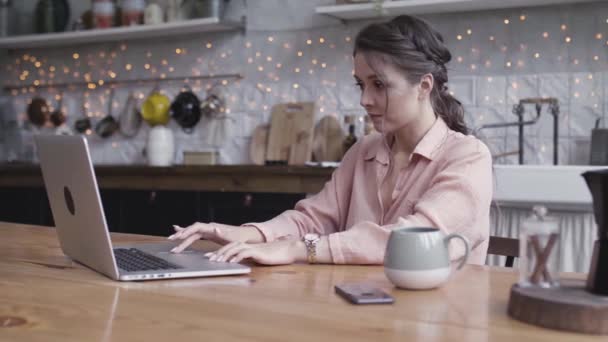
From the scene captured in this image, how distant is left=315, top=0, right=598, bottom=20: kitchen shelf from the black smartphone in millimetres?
2414

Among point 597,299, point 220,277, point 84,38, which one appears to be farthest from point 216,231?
point 84,38

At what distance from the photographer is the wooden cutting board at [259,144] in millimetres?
4082

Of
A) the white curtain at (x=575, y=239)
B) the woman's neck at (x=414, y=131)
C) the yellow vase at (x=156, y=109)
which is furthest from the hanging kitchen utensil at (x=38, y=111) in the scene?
the woman's neck at (x=414, y=131)

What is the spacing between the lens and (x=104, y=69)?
4.70 m

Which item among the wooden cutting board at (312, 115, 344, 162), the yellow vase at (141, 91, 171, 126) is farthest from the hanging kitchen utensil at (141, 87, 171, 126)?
the wooden cutting board at (312, 115, 344, 162)

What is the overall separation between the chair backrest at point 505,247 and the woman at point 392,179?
5 cm

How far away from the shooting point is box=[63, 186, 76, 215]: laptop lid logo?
1.42m

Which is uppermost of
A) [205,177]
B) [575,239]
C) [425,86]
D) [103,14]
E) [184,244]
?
[103,14]

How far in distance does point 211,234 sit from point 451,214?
0.53m

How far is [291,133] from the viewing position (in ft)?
13.0

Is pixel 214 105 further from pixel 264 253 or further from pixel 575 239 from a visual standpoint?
pixel 264 253

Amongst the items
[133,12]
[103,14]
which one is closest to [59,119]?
[103,14]

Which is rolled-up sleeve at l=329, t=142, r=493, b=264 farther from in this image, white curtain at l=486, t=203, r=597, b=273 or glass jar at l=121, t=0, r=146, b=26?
glass jar at l=121, t=0, r=146, b=26

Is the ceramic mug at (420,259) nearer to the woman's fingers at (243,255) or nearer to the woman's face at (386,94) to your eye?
the woman's fingers at (243,255)
